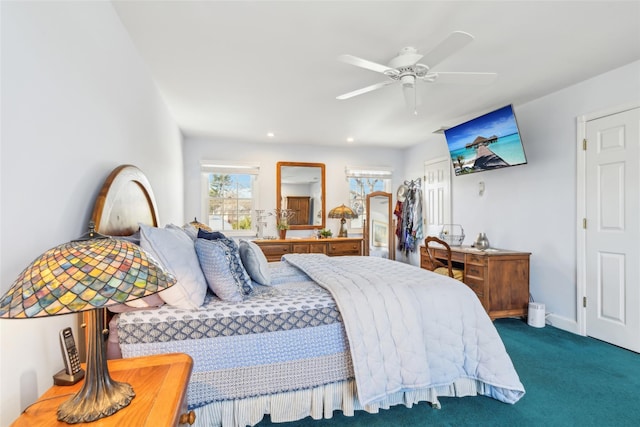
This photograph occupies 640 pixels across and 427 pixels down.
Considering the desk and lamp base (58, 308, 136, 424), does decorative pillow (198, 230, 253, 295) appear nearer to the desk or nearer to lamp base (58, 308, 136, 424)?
lamp base (58, 308, 136, 424)

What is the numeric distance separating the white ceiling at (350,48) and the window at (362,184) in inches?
78.3

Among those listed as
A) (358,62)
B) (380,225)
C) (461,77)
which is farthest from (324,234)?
(358,62)

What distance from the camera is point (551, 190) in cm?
339

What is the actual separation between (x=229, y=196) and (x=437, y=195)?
3436 millimetres

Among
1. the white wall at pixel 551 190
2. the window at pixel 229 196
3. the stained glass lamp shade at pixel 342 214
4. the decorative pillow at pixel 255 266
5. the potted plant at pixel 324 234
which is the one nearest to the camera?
the decorative pillow at pixel 255 266

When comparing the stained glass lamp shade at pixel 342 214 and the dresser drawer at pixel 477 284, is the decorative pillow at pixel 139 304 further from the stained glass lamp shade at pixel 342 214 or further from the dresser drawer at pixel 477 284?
the stained glass lamp shade at pixel 342 214

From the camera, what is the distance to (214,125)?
4.30 meters

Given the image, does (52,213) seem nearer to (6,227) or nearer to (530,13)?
(6,227)

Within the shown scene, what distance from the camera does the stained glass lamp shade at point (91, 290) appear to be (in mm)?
711

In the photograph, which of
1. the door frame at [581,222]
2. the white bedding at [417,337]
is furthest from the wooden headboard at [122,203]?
the door frame at [581,222]

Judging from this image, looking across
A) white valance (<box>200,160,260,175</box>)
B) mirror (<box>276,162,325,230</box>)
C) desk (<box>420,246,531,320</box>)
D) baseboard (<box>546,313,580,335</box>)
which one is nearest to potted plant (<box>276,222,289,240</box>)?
mirror (<box>276,162,325,230</box>)

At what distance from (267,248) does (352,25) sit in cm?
329

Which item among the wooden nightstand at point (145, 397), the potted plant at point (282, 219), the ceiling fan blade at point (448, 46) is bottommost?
the wooden nightstand at point (145, 397)

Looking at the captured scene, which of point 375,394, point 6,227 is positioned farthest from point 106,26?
point 375,394
